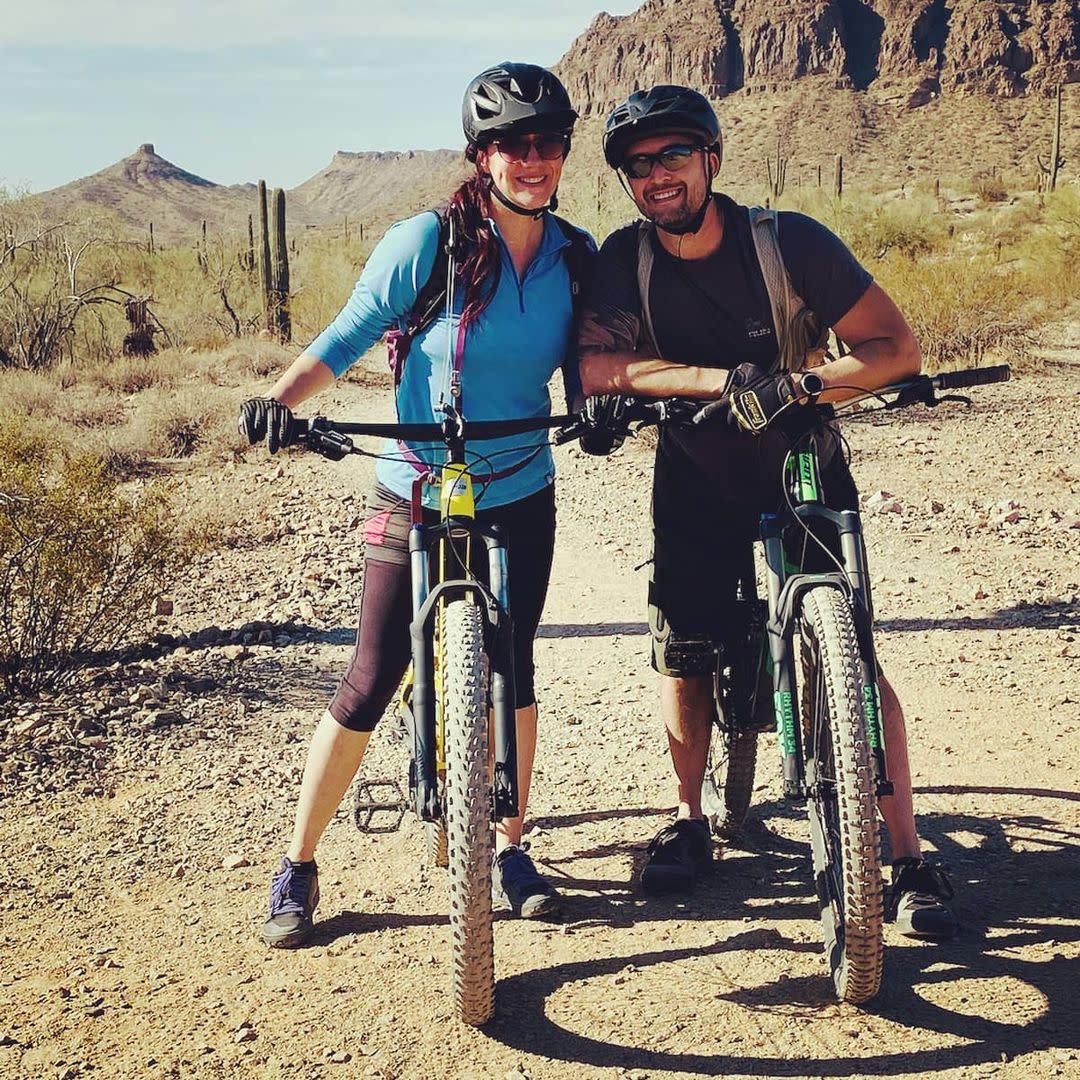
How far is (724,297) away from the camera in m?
3.03

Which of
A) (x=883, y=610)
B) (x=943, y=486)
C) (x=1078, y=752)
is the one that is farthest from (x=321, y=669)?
(x=943, y=486)

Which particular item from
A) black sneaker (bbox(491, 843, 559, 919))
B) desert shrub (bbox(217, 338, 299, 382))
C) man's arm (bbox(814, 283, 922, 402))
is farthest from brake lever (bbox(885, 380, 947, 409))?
desert shrub (bbox(217, 338, 299, 382))

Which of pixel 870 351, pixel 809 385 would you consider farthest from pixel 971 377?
pixel 809 385

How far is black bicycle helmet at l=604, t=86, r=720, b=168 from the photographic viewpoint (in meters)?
2.93

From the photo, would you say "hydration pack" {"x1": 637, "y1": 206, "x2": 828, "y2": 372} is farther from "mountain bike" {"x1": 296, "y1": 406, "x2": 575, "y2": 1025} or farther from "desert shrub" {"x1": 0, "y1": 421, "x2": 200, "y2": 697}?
"desert shrub" {"x1": 0, "y1": 421, "x2": 200, "y2": 697}

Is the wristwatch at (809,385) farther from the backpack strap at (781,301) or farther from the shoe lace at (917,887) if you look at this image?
the shoe lace at (917,887)

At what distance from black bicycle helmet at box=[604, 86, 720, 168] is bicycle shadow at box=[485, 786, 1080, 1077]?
2.04m

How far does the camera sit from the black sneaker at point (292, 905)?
10.4ft

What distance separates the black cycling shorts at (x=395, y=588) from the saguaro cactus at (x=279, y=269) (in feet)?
57.5

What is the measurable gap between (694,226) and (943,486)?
5.79m

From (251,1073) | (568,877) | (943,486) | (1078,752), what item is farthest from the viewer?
(943,486)

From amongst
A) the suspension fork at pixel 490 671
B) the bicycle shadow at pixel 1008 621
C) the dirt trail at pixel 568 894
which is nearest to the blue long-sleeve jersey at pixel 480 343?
the suspension fork at pixel 490 671

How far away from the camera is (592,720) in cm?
489

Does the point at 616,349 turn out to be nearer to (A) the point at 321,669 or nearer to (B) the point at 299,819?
(B) the point at 299,819
